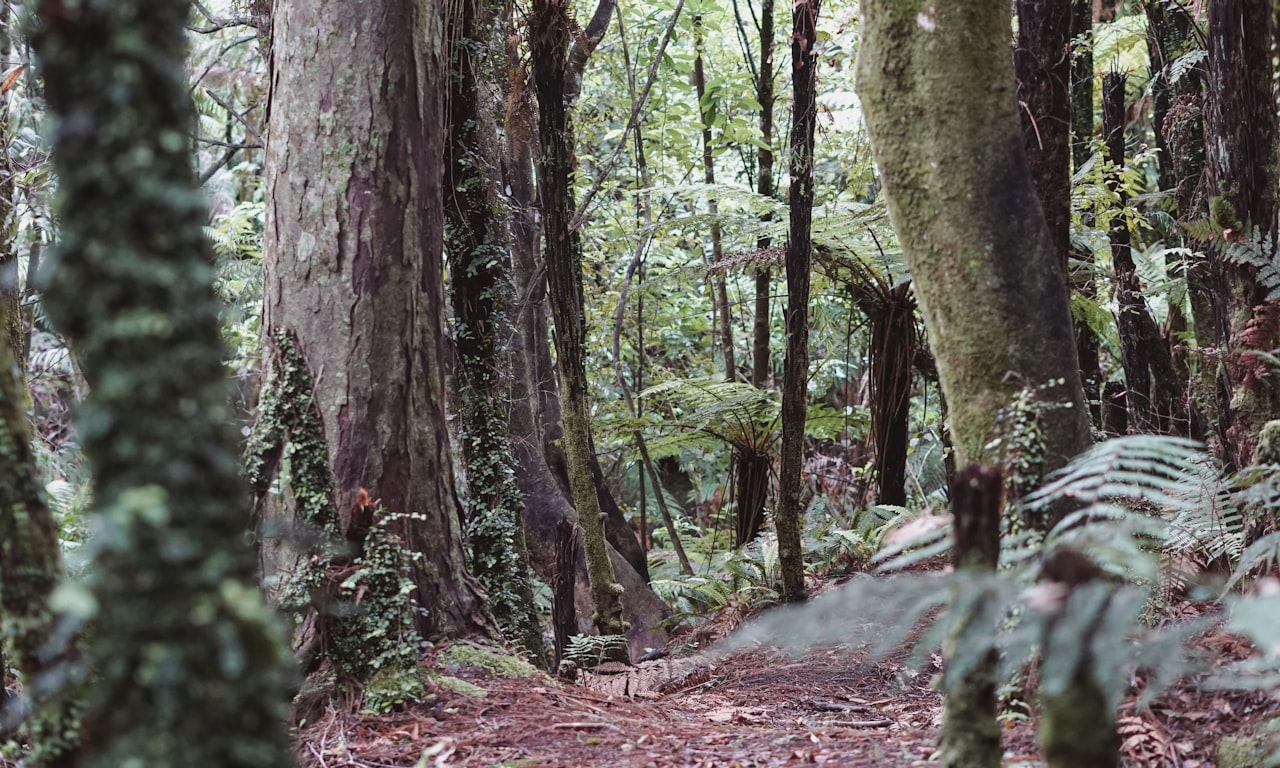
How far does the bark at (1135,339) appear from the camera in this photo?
291 inches

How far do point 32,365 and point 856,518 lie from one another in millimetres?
14140

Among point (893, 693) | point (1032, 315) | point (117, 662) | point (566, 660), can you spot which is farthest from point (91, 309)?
point (893, 693)

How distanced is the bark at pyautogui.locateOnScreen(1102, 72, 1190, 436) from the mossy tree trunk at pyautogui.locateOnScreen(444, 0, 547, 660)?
5051mm

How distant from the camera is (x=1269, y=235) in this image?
3559 mm

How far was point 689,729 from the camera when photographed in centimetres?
332

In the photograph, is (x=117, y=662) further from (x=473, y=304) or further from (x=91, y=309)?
(x=473, y=304)

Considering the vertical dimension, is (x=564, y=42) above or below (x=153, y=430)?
above

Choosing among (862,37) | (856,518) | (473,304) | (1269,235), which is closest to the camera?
(862,37)

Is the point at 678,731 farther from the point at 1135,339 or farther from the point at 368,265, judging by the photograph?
the point at 1135,339

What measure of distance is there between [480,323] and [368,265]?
1504 mm

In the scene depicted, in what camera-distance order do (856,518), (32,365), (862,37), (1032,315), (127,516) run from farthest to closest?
(32,365) → (856,518) → (862,37) → (1032,315) → (127,516)

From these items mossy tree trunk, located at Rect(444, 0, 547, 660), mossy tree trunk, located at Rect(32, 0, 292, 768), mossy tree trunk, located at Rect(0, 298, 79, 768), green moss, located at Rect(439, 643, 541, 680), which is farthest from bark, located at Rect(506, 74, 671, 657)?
mossy tree trunk, located at Rect(32, 0, 292, 768)

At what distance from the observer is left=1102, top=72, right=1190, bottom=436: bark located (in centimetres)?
738

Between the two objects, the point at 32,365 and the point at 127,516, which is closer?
the point at 127,516
